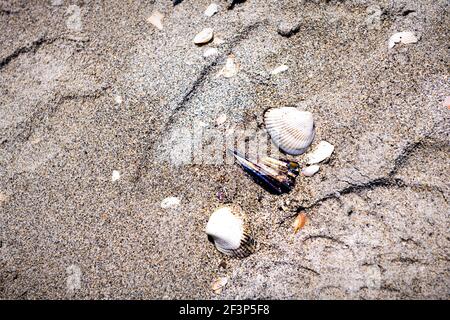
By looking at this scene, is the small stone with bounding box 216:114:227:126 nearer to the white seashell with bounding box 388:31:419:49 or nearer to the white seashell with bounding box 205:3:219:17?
the white seashell with bounding box 205:3:219:17

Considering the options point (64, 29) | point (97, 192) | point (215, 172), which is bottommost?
point (215, 172)

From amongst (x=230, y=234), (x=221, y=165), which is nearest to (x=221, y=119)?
(x=221, y=165)

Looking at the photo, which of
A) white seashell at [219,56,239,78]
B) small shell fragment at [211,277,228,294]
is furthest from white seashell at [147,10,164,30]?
small shell fragment at [211,277,228,294]

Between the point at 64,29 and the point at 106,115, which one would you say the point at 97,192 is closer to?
the point at 106,115

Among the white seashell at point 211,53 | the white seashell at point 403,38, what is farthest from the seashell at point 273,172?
the white seashell at point 403,38

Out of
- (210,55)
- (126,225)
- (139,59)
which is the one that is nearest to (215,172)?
(126,225)

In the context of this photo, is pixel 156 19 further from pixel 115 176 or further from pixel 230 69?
pixel 115 176
